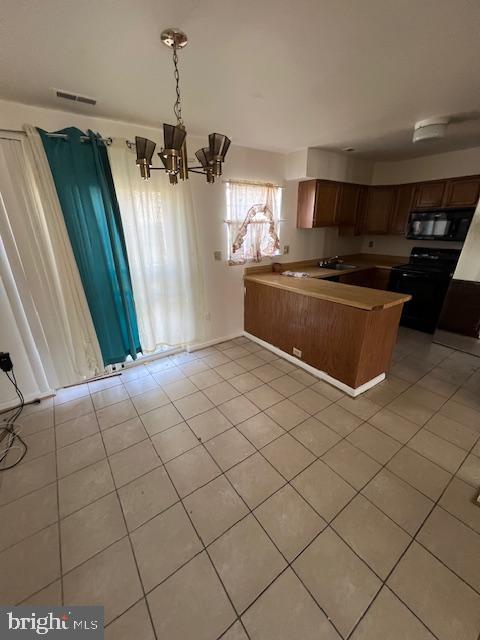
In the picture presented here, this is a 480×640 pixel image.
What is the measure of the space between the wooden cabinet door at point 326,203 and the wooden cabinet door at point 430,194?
3.97 feet

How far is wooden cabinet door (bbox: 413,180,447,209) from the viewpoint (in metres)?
3.51

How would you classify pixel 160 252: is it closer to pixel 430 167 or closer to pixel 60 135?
pixel 60 135

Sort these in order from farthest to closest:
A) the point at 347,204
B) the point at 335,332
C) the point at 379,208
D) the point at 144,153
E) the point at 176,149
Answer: the point at 379,208 < the point at 347,204 < the point at 335,332 < the point at 144,153 < the point at 176,149

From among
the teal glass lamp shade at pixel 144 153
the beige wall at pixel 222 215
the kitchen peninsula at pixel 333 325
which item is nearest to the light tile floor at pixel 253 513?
the kitchen peninsula at pixel 333 325

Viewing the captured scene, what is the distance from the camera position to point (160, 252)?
2676mm

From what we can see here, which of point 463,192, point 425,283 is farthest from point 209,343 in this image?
point 463,192

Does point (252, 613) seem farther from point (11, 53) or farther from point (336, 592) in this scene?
point (11, 53)

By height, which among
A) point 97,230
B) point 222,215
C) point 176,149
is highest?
point 176,149

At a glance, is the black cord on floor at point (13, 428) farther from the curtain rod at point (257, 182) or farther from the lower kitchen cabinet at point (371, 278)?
the lower kitchen cabinet at point (371, 278)

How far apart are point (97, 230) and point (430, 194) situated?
4.32m

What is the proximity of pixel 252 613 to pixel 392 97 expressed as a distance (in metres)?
3.21

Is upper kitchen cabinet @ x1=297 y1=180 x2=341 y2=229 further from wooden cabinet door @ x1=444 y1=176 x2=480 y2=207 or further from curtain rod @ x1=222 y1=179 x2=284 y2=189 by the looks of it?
wooden cabinet door @ x1=444 y1=176 x2=480 y2=207

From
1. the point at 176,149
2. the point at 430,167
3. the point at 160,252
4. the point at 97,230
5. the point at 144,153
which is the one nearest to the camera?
the point at 176,149

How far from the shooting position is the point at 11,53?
1.34 m
